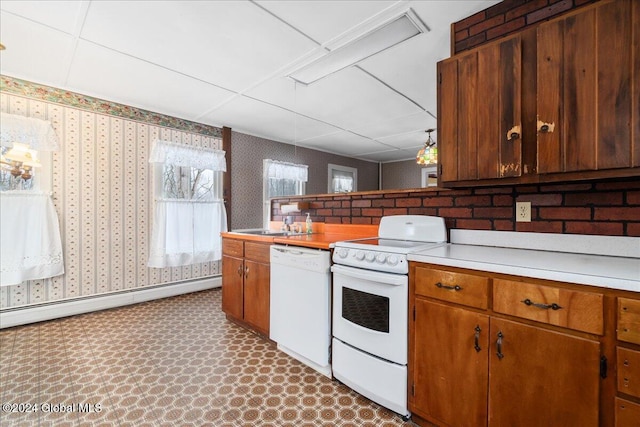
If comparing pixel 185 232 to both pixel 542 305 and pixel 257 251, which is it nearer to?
pixel 257 251

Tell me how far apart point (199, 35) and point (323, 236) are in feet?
6.16

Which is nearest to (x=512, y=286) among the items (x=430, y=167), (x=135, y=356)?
(x=135, y=356)

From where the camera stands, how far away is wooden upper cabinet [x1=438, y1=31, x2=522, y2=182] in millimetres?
1525

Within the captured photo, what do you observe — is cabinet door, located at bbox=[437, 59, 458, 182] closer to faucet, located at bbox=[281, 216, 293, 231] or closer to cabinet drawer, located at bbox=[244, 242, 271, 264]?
cabinet drawer, located at bbox=[244, 242, 271, 264]

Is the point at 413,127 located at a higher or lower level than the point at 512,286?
higher

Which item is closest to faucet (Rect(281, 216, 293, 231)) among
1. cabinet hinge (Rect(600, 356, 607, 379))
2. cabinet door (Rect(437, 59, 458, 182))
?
cabinet door (Rect(437, 59, 458, 182))

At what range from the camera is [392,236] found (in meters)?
2.19

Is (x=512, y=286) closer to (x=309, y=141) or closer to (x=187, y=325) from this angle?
(x=187, y=325)

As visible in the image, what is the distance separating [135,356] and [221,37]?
101 inches

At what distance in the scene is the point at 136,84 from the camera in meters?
2.90

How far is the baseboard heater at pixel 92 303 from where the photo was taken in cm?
277

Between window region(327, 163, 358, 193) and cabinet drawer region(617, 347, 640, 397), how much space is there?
494 centimetres

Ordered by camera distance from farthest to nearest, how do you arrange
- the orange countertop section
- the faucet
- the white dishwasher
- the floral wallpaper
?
the faucet < the floral wallpaper < the orange countertop section < the white dishwasher

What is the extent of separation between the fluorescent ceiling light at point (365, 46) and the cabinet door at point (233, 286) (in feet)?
6.28
